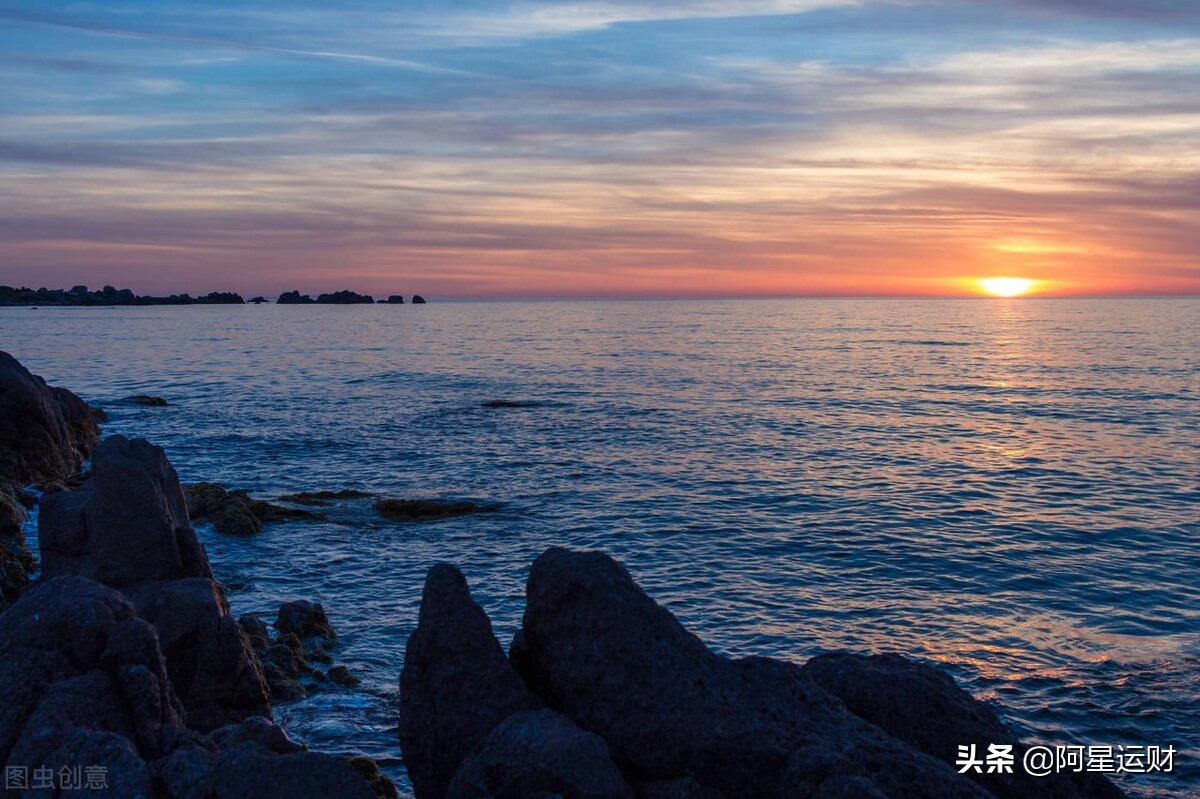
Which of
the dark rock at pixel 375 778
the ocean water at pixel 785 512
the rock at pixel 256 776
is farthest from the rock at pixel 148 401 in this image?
the rock at pixel 256 776

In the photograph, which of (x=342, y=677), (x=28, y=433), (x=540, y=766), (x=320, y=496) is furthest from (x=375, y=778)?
(x=28, y=433)

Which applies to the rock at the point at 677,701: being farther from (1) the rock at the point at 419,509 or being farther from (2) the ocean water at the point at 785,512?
(1) the rock at the point at 419,509

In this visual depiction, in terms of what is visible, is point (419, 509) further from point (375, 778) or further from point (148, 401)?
point (148, 401)

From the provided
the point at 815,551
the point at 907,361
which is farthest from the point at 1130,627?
the point at 907,361

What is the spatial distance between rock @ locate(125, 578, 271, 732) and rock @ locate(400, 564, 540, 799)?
4115 millimetres

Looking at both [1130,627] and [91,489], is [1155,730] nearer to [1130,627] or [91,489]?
[1130,627]

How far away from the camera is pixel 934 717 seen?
9.86 meters

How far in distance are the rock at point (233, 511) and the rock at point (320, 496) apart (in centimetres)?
105

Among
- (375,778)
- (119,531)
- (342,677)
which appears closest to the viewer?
(375,778)

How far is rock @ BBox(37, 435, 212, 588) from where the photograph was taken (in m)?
14.8

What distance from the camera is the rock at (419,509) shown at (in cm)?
2758

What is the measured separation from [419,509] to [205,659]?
15627 millimetres

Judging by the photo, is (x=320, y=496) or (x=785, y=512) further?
(x=320, y=496)

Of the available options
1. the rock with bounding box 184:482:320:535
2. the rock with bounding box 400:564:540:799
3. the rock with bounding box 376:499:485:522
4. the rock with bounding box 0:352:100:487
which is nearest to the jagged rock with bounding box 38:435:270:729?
the rock with bounding box 400:564:540:799
